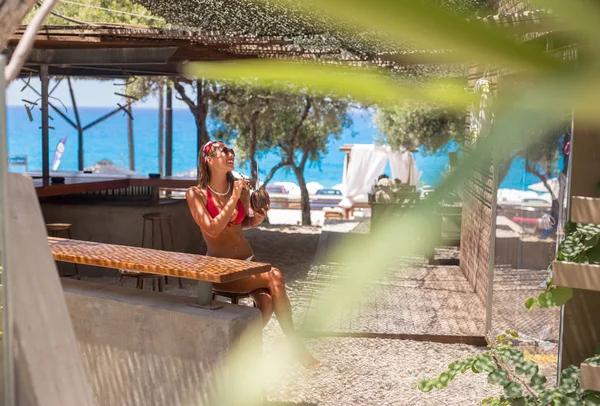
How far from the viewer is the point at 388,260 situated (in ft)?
1.04

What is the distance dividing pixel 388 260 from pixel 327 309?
0.17ft

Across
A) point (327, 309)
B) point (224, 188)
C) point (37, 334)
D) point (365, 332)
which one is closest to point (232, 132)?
point (365, 332)

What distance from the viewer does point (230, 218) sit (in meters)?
4.55

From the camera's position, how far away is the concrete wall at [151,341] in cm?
388

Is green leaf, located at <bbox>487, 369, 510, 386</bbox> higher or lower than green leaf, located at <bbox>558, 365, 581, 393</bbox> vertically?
lower

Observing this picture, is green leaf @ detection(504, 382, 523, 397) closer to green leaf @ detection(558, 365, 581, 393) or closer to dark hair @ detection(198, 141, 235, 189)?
green leaf @ detection(558, 365, 581, 393)

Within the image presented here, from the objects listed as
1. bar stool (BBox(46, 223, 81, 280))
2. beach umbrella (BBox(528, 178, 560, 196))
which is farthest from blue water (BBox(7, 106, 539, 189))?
beach umbrella (BBox(528, 178, 560, 196))

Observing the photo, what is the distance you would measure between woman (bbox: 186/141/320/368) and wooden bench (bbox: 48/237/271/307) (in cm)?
38

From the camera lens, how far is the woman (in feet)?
15.1

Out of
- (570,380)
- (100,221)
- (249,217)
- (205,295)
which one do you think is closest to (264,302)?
(249,217)

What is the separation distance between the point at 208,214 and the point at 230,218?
0.52 ft

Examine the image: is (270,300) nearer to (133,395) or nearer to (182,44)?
(133,395)

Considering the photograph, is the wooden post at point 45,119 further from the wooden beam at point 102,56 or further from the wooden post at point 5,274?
the wooden post at point 5,274

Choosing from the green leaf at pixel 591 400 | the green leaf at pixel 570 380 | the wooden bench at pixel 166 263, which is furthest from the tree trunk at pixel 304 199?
the green leaf at pixel 591 400
